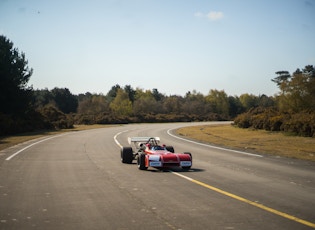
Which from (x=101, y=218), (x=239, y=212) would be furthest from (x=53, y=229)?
(x=239, y=212)

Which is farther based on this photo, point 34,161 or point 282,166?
point 34,161

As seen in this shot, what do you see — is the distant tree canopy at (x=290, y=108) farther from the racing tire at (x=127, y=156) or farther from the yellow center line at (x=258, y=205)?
the yellow center line at (x=258, y=205)

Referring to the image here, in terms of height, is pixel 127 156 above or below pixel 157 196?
above

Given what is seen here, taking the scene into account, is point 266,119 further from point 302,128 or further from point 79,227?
point 79,227

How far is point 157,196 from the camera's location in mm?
9617

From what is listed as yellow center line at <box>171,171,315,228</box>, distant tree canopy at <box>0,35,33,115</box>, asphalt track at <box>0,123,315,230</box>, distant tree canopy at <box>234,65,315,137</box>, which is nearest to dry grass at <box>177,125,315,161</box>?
distant tree canopy at <box>234,65,315,137</box>

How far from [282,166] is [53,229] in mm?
11146

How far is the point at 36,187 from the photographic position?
11094mm

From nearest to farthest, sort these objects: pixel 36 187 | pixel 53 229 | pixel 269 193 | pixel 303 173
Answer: pixel 53 229, pixel 269 193, pixel 36 187, pixel 303 173

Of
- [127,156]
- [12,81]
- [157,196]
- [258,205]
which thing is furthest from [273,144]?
[12,81]

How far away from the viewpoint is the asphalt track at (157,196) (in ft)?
23.7

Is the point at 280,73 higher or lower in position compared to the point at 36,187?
higher

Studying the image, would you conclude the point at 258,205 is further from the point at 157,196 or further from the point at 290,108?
the point at 290,108

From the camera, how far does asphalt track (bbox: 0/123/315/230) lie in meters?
7.22
